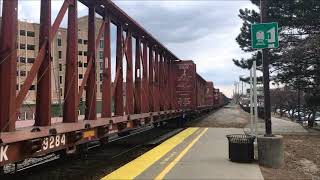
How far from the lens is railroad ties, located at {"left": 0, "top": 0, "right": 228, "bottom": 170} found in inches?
285

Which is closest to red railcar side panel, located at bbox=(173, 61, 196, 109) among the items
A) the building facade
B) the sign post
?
the sign post

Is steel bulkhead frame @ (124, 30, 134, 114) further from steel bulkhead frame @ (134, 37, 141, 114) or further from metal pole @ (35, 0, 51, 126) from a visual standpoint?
metal pole @ (35, 0, 51, 126)

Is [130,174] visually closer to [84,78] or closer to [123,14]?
[84,78]

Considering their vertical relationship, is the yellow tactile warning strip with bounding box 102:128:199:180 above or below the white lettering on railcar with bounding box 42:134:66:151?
below

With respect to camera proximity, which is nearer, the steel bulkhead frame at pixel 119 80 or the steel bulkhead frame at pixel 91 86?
the steel bulkhead frame at pixel 91 86

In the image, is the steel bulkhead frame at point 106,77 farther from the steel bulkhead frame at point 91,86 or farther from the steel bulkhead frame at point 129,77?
the steel bulkhead frame at point 129,77

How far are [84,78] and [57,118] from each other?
115 centimetres

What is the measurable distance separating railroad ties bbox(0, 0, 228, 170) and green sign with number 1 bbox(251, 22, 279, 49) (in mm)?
3892

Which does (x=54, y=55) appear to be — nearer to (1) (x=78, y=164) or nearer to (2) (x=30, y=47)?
(2) (x=30, y=47)

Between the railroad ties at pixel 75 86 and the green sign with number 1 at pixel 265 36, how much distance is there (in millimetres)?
3892

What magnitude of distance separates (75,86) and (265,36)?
598 cm

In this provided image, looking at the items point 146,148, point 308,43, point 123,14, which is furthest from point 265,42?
point 308,43

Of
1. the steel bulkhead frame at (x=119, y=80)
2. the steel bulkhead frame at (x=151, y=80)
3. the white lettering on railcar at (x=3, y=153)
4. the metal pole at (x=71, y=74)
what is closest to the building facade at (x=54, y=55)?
the metal pole at (x=71, y=74)

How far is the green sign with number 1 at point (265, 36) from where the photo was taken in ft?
43.3
